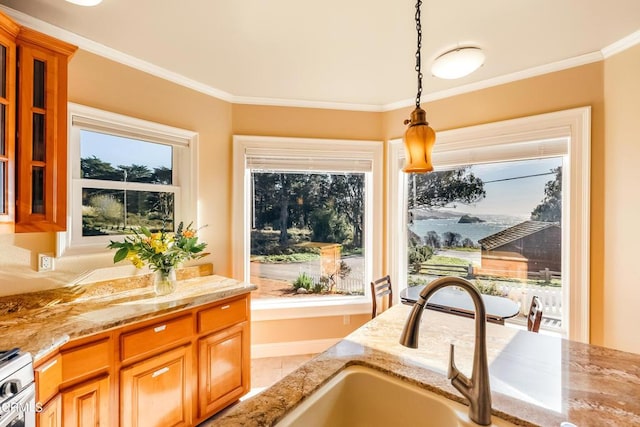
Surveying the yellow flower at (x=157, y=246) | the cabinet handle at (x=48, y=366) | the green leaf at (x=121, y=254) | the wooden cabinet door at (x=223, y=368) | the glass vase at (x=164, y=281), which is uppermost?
the yellow flower at (x=157, y=246)

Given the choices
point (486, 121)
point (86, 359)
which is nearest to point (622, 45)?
point (486, 121)

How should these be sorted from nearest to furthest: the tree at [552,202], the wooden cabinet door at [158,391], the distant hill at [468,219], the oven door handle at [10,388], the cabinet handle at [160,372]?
1. the oven door handle at [10,388]
2. the wooden cabinet door at [158,391]
3. the cabinet handle at [160,372]
4. the tree at [552,202]
5. the distant hill at [468,219]

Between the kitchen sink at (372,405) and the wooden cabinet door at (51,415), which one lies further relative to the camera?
the wooden cabinet door at (51,415)

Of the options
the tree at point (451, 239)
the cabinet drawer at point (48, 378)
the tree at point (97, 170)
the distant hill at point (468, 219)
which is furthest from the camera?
the tree at point (451, 239)

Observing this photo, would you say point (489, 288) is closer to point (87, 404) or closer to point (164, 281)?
point (164, 281)

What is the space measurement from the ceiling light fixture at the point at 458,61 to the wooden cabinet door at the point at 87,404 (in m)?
2.79

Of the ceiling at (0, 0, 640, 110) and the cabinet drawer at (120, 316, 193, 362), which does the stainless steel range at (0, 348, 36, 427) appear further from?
the ceiling at (0, 0, 640, 110)

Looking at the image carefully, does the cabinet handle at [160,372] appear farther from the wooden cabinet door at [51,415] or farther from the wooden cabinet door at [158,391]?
the wooden cabinet door at [51,415]

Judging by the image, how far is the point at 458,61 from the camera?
2.07 m

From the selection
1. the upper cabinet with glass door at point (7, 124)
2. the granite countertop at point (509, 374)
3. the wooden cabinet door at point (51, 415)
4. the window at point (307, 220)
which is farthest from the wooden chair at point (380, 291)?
the upper cabinet with glass door at point (7, 124)

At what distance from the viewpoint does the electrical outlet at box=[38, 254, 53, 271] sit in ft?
6.17

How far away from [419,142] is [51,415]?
2.03 metres

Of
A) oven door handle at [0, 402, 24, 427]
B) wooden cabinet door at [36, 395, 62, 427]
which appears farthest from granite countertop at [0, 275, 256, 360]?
wooden cabinet door at [36, 395, 62, 427]

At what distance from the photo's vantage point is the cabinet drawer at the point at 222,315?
6.62ft
